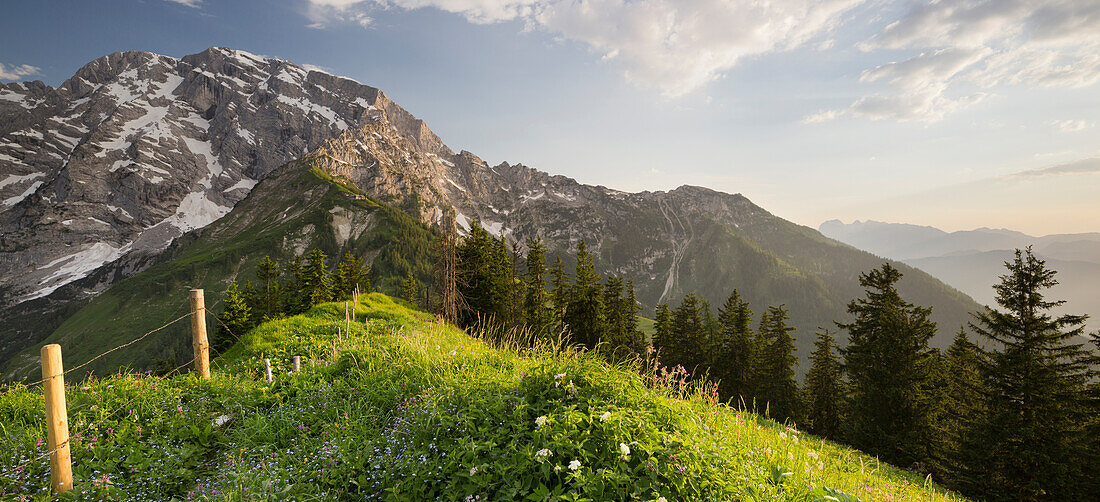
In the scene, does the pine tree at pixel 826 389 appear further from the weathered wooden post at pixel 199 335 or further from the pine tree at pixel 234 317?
the pine tree at pixel 234 317

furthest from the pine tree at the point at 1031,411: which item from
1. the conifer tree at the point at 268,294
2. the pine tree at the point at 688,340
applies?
the conifer tree at the point at 268,294

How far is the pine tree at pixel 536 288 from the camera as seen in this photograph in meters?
40.8

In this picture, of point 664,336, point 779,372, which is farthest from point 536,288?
point 779,372

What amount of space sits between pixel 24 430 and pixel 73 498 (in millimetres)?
2803

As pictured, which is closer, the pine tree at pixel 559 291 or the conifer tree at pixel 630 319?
the pine tree at pixel 559 291

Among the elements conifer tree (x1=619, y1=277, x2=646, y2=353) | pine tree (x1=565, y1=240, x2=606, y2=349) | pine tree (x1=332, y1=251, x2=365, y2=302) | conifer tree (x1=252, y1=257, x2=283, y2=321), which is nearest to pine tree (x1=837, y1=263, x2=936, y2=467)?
pine tree (x1=565, y1=240, x2=606, y2=349)

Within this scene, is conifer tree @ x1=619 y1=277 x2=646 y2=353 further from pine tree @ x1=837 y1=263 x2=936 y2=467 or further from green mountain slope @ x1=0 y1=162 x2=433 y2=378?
green mountain slope @ x1=0 y1=162 x2=433 y2=378

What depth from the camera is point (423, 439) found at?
495cm

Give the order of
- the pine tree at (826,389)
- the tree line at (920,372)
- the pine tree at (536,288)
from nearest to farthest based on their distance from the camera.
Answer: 1. the tree line at (920,372)
2. the pine tree at (826,389)
3. the pine tree at (536,288)

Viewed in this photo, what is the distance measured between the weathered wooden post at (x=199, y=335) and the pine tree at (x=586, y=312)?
29.6m

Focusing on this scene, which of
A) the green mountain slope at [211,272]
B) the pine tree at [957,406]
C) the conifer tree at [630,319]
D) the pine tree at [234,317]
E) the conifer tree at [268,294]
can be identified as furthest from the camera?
the green mountain slope at [211,272]

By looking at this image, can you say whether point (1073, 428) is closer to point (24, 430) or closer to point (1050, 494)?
point (1050, 494)

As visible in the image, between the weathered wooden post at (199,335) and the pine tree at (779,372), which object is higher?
the weathered wooden post at (199,335)

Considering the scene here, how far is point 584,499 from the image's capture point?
10.3 feet
